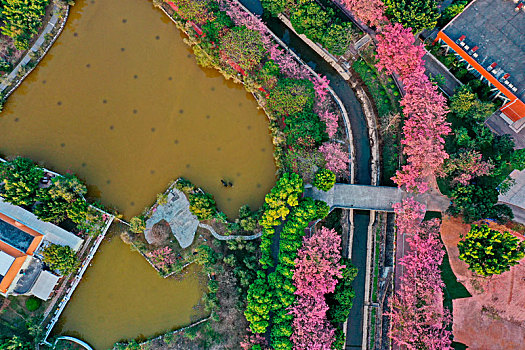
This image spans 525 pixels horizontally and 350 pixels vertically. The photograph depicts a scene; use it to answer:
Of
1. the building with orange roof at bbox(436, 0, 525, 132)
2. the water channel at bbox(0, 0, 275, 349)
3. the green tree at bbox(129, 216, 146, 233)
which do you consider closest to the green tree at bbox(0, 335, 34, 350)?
the water channel at bbox(0, 0, 275, 349)

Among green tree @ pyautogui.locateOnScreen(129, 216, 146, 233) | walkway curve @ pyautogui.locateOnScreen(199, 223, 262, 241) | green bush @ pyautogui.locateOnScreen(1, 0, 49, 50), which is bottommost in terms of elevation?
green tree @ pyautogui.locateOnScreen(129, 216, 146, 233)

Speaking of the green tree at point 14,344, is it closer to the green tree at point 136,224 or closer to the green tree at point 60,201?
the green tree at point 60,201

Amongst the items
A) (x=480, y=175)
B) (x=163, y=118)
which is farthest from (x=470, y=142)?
(x=163, y=118)

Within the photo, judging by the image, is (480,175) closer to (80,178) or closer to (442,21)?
(442,21)

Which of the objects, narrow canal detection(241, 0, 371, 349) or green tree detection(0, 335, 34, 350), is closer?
green tree detection(0, 335, 34, 350)

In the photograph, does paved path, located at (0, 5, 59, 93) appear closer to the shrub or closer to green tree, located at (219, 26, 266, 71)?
green tree, located at (219, 26, 266, 71)

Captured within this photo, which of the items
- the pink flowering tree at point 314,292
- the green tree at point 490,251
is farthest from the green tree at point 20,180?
the green tree at point 490,251

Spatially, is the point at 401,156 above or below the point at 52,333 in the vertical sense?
above
